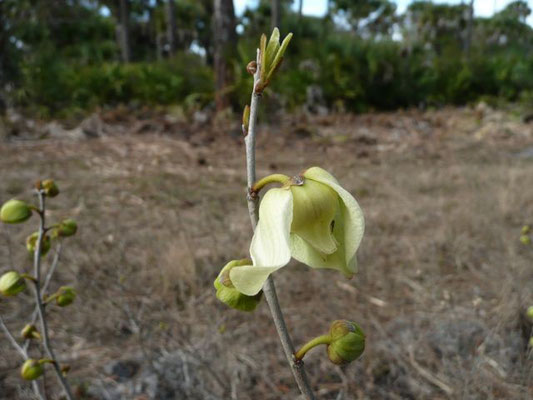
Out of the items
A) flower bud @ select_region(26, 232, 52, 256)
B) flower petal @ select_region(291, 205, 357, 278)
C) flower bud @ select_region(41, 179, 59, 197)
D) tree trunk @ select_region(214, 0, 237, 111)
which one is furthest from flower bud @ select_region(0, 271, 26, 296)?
tree trunk @ select_region(214, 0, 237, 111)

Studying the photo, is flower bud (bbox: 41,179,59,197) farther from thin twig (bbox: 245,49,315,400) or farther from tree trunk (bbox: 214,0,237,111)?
tree trunk (bbox: 214,0,237,111)

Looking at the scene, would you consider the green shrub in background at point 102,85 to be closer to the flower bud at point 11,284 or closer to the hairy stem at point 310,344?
the flower bud at point 11,284

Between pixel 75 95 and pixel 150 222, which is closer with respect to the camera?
pixel 150 222

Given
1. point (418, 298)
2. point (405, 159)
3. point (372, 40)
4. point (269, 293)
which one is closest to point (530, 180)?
point (405, 159)

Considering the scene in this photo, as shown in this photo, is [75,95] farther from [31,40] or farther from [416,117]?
[416,117]

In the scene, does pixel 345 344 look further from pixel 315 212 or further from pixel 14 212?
pixel 14 212

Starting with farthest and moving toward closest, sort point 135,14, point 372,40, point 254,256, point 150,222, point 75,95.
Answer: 1. point 135,14
2. point 372,40
3. point 75,95
4. point 150,222
5. point 254,256

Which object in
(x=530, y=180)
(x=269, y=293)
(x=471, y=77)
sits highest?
(x=471, y=77)
